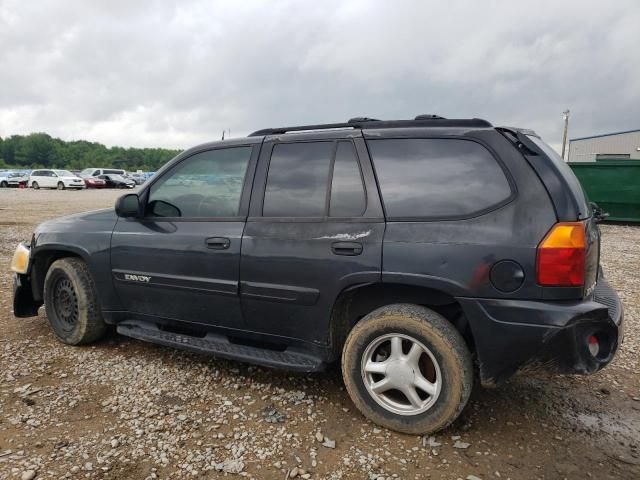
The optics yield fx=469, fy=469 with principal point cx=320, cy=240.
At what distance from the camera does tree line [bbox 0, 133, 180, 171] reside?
110m

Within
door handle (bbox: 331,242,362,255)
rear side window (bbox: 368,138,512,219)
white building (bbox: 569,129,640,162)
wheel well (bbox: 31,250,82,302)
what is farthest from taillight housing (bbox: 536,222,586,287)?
white building (bbox: 569,129,640,162)

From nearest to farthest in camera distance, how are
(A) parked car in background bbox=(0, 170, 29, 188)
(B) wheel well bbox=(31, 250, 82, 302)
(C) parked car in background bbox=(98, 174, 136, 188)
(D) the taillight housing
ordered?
1. (D) the taillight housing
2. (B) wheel well bbox=(31, 250, 82, 302)
3. (A) parked car in background bbox=(0, 170, 29, 188)
4. (C) parked car in background bbox=(98, 174, 136, 188)

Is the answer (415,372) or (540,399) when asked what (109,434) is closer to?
(415,372)

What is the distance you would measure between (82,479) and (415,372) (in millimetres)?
1818

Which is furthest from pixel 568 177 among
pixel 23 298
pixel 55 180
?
pixel 55 180

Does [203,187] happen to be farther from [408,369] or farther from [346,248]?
[408,369]

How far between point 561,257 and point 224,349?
2.18 m

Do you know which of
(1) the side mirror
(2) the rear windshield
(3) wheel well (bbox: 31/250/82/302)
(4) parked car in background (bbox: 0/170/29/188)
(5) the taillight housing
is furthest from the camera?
(4) parked car in background (bbox: 0/170/29/188)

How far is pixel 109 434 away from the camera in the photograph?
8.90 feet

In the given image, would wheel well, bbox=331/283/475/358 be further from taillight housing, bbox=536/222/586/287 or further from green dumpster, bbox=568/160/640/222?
green dumpster, bbox=568/160/640/222

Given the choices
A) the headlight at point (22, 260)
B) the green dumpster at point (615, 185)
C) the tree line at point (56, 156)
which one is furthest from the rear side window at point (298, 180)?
the tree line at point (56, 156)

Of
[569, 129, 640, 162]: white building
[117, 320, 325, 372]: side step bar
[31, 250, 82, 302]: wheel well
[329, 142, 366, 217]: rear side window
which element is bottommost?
[117, 320, 325, 372]: side step bar

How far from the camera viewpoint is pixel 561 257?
2.36m

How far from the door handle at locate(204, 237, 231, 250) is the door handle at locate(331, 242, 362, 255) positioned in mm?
782
